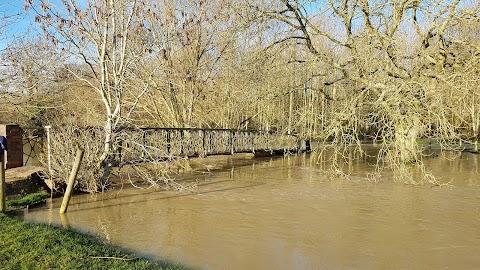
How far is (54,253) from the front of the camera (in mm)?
5387

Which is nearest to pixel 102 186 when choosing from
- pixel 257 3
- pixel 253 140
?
pixel 257 3

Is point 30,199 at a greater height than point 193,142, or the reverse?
point 193,142

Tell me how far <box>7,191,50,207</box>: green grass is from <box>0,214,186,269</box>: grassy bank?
10.8ft

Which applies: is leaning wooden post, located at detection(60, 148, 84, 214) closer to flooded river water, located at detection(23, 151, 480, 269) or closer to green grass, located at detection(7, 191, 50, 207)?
flooded river water, located at detection(23, 151, 480, 269)

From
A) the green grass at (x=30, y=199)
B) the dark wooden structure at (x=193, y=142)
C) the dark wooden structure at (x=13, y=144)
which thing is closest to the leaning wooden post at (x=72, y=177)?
the green grass at (x=30, y=199)

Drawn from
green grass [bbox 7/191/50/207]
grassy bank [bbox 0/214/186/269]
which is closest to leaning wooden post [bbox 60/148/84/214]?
green grass [bbox 7/191/50/207]

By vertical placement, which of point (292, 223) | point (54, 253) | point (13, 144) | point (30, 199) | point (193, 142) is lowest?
point (292, 223)

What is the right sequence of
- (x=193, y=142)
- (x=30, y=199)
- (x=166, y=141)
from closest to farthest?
(x=30, y=199), (x=166, y=141), (x=193, y=142)

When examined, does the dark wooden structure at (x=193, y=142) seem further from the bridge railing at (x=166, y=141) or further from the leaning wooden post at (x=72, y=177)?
the leaning wooden post at (x=72, y=177)

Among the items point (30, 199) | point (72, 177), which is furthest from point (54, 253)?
point (30, 199)

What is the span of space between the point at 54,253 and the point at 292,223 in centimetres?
485

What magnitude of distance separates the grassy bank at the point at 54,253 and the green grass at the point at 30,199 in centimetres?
329

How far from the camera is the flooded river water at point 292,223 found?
21.2ft

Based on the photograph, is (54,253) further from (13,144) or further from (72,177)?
(13,144)
